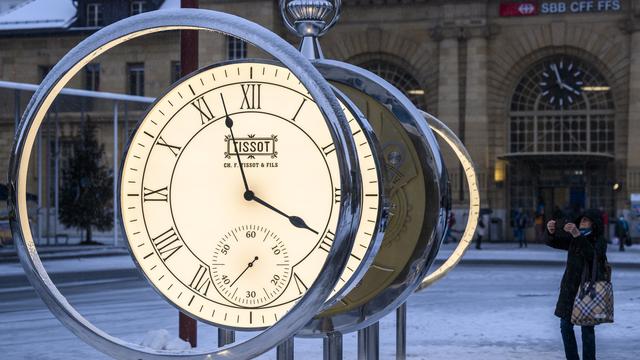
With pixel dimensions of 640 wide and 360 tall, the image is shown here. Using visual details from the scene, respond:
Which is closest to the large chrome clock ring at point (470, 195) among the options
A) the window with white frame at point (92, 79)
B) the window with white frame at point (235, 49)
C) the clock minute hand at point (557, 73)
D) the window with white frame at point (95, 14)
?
the window with white frame at point (235, 49)

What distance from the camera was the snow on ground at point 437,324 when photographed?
33.3 ft

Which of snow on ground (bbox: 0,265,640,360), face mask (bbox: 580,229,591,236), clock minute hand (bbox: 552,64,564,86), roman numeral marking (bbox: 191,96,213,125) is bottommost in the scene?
snow on ground (bbox: 0,265,640,360)

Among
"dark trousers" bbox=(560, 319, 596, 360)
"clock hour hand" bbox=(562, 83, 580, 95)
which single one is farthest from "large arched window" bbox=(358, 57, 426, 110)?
"dark trousers" bbox=(560, 319, 596, 360)

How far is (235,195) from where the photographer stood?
2.74 meters

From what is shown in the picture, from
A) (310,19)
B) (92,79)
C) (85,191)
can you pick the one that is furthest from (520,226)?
(310,19)

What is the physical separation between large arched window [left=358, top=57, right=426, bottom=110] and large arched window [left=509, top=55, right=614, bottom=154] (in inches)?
169

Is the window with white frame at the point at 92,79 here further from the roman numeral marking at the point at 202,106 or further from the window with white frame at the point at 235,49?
the roman numeral marking at the point at 202,106

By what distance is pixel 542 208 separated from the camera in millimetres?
41969

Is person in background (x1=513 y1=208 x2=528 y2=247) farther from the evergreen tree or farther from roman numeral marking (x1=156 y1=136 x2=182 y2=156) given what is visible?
roman numeral marking (x1=156 y1=136 x2=182 y2=156)

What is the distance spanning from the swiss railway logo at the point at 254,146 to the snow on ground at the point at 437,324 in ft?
12.3

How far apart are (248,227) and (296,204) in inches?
5.2

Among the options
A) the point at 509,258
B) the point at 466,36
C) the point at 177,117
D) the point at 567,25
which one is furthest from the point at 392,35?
the point at 177,117

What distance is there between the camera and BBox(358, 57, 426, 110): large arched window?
43594 mm

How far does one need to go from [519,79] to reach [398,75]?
4.66 meters
